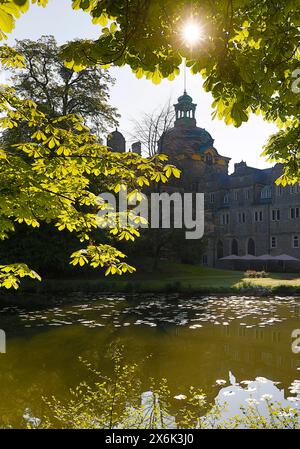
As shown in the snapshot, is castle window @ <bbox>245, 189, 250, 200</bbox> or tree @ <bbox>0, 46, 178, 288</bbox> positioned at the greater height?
castle window @ <bbox>245, 189, 250, 200</bbox>

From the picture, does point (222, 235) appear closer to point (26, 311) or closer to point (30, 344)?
point (26, 311)

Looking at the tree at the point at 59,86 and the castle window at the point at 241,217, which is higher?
the tree at the point at 59,86

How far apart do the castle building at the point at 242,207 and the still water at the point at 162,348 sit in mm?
21747

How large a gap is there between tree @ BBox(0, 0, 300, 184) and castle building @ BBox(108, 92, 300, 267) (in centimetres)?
3313

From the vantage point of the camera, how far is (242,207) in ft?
164

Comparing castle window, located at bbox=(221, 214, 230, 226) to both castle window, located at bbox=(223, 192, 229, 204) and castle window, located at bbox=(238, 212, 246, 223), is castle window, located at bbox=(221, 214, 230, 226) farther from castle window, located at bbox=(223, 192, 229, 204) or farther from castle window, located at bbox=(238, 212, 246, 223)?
castle window, located at bbox=(238, 212, 246, 223)

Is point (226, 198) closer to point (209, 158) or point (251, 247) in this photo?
point (251, 247)

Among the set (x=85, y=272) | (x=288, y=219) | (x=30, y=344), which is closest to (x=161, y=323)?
(x=30, y=344)

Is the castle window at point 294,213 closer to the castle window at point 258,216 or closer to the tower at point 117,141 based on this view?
the castle window at point 258,216

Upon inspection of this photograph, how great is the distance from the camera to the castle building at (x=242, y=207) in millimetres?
44375

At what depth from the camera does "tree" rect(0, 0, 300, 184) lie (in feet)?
10.4

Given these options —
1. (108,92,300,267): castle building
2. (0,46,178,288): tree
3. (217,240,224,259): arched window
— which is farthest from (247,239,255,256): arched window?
(0,46,178,288): tree

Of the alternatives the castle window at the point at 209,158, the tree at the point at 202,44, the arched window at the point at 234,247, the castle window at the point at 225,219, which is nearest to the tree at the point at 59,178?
the tree at the point at 202,44

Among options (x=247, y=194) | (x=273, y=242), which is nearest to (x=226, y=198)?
(x=247, y=194)
